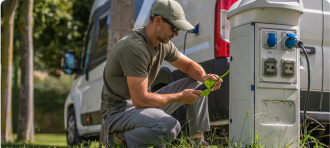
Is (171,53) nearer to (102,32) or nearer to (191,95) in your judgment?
(191,95)

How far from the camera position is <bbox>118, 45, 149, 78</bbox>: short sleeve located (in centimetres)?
376

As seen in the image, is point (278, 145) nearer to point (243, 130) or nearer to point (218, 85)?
point (243, 130)

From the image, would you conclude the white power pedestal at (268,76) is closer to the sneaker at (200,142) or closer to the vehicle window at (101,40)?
the sneaker at (200,142)

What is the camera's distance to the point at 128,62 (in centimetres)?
377

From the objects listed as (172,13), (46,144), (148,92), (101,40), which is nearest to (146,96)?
(148,92)

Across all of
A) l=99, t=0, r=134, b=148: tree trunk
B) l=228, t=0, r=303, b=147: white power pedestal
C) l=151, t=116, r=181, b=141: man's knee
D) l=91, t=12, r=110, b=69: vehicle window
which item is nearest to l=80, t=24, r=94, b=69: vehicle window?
l=91, t=12, r=110, b=69: vehicle window

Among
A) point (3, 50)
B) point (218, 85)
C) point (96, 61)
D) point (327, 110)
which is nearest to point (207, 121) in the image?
point (218, 85)

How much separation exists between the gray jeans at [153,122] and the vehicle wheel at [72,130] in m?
3.61

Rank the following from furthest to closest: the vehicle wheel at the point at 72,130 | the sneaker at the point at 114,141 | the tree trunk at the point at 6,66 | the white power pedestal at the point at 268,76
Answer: the tree trunk at the point at 6,66
the vehicle wheel at the point at 72,130
the sneaker at the point at 114,141
the white power pedestal at the point at 268,76

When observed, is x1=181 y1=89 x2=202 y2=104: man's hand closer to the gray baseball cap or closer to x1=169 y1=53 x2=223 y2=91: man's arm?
x1=169 y1=53 x2=223 y2=91: man's arm

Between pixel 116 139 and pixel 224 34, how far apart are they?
1.35 meters

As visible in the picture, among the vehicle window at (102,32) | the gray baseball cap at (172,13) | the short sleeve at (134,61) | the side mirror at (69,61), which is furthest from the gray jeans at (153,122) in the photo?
the side mirror at (69,61)

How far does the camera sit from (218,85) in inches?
152

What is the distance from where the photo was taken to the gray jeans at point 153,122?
381 centimetres
